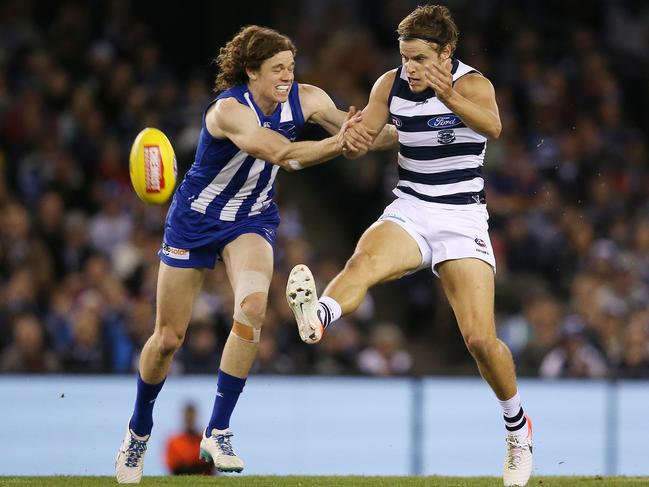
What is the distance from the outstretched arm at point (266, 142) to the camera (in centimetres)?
732

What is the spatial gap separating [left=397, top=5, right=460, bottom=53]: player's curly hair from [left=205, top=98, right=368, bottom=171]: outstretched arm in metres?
0.56

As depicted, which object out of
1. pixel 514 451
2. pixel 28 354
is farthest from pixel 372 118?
pixel 28 354

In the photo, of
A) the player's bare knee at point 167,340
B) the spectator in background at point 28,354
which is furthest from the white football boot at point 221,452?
the spectator in background at point 28,354

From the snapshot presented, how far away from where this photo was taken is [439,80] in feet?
23.1

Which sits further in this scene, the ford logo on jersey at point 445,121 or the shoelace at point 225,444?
the shoelace at point 225,444

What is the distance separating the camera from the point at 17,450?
37.3ft

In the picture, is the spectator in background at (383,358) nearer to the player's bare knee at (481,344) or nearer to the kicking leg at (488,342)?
the kicking leg at (488,342)

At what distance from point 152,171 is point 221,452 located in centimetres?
178

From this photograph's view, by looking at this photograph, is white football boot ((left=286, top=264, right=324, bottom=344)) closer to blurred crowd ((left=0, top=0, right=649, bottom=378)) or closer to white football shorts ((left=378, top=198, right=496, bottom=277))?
white football shorts ((left=378, top=198, right=496, bottom=277))

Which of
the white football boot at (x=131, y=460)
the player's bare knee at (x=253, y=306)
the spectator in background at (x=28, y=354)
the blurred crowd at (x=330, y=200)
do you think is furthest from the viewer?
the blurred crowd at (x=330, y=200)

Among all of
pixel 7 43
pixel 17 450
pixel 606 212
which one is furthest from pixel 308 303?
pixel 7 43

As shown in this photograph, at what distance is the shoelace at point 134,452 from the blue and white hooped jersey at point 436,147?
7.45 ft

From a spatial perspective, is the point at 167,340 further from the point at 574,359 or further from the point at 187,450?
the point at 574,359

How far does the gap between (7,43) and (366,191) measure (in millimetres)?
4739
